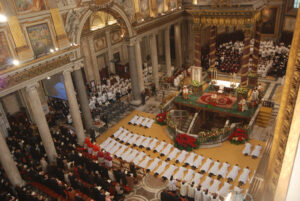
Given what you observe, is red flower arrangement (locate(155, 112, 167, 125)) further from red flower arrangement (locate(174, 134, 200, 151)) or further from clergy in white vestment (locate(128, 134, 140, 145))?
red flower arrangement (locate(174, 134, 200, 151))

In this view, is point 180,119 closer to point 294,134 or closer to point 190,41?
point 190,41

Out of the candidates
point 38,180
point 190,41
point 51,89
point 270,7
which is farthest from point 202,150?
point 270,7

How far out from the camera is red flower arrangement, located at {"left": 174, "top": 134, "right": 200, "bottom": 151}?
17.8 metres

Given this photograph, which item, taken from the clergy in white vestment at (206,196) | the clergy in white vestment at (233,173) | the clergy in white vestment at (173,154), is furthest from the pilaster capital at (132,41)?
the clergy in white vestment at (206,196)

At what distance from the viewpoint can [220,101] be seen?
21.8 meters

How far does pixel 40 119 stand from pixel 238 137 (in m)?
13.4

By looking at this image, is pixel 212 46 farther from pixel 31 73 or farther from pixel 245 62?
pixel 31 73

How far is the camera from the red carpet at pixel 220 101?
21188mm

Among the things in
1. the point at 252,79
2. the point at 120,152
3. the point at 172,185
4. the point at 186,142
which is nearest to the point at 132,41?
the point at 120,152

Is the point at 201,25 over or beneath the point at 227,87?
over

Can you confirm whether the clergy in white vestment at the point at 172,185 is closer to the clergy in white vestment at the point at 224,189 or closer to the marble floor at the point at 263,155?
the marble floor at the point at 263,155

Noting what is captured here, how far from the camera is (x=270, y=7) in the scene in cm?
3300

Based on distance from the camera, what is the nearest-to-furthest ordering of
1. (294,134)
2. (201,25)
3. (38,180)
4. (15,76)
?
(294,134) → (15,76) → (38,180) → (201,25)

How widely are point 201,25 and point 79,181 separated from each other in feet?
54.4
